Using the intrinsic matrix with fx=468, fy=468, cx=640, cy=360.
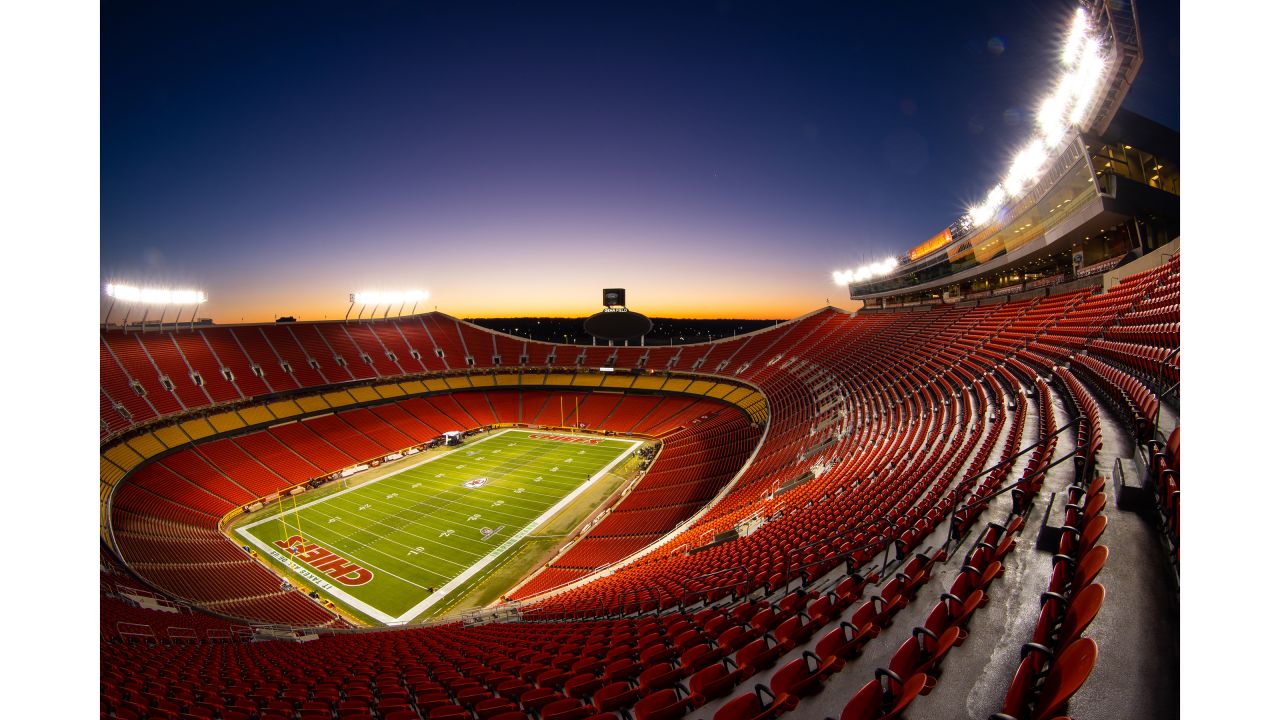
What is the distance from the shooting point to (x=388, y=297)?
169ft

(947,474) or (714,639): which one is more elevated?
(947,474)

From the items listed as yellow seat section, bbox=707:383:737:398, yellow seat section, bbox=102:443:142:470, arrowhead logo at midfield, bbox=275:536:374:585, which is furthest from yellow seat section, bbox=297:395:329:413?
yellow seat section, bbox=707:383:737:398

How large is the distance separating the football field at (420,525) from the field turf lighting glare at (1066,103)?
→ 3080 cm

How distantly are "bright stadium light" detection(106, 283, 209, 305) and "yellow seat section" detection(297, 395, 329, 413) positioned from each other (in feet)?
37.4

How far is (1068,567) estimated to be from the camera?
3.79 meters

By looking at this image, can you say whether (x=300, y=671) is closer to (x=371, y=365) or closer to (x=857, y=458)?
(x=857, y=458)

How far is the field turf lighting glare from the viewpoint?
20438mm

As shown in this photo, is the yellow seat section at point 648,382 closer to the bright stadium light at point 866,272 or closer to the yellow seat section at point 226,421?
the bright stadium light at point 866,272

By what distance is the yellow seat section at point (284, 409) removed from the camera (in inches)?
1426

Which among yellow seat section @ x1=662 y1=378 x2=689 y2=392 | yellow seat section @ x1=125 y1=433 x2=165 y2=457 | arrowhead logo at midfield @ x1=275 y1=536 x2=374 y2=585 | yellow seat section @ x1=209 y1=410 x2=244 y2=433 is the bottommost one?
arrowhead logo at midfield @ x1=275 y1=536 x2=374 y2=585

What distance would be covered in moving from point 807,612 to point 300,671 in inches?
378

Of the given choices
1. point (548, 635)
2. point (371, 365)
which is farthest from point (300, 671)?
point (371, 365)

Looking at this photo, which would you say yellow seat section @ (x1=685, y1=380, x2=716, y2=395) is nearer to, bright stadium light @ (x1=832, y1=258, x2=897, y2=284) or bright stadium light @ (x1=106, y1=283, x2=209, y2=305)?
bright stadium light @ (x1=832, y1=258, x2=897, y2=284)

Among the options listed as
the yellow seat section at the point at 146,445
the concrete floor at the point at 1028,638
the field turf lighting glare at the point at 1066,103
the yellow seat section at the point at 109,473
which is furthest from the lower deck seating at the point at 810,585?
the field turf lighting glare at the point at 1066,103
